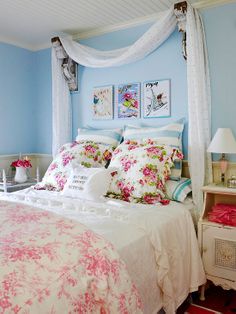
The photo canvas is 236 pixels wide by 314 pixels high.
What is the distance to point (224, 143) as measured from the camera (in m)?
2.33

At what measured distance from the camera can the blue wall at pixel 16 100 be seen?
12.1ft

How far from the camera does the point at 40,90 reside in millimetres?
4004

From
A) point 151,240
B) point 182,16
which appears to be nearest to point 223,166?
point 151,240

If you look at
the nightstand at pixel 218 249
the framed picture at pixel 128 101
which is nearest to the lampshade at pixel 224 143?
the nightstand at pixel 218 249

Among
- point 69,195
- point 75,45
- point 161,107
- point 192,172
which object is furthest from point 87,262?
point 75,45

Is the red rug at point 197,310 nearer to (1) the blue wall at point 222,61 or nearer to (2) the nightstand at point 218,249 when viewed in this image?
(2) the nightstand at point 218,249

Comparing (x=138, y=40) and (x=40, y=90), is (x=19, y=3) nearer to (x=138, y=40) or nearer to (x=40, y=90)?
(x=138, y=40)

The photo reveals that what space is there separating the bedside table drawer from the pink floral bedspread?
3.36 feet

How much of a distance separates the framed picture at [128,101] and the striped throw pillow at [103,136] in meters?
0.19

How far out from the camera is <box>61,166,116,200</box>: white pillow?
243 cm

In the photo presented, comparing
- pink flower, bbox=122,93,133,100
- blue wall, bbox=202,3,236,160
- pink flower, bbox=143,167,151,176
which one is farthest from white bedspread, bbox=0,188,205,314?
pink flower, bbox=122,93,133,100

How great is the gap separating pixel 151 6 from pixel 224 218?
6.15 feet

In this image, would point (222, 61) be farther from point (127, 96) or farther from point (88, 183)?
point (88, 183)

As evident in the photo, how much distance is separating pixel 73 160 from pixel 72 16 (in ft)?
4.46
